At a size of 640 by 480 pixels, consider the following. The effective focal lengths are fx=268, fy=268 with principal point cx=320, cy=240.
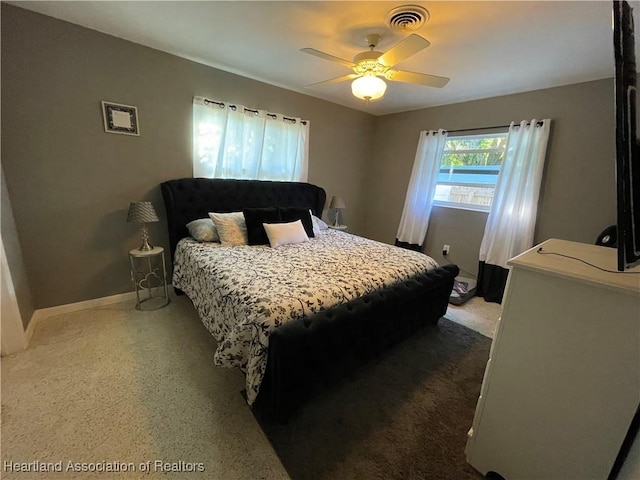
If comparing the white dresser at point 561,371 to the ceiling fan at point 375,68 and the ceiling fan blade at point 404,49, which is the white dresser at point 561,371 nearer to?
the ceiling fan blade at point 404,49

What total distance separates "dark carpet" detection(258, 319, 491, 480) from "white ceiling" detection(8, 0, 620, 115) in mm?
2480

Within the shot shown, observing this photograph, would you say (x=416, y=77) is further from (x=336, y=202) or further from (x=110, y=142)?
(x=110, y=142)

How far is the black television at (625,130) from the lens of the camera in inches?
32.3

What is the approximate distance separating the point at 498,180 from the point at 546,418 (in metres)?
2.92

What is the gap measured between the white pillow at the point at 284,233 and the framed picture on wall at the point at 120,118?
152 cm

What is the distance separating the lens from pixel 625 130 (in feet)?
2.71

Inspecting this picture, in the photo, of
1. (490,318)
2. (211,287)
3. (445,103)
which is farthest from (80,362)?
(445,103)

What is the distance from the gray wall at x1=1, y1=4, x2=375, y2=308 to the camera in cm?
209

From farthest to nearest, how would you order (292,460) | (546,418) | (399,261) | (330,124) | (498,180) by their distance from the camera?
(330,124)
(498,180)
(399,261)
(292,460)
(546,418)

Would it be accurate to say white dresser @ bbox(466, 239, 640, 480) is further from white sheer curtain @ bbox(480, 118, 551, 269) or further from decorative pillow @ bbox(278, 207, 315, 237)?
decorative pillow @ bbox(278, 207, 315, 237)

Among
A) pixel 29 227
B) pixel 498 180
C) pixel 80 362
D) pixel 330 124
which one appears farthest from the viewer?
pixel 330 124

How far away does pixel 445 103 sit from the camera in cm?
371

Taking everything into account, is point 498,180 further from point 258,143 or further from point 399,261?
point 258,143

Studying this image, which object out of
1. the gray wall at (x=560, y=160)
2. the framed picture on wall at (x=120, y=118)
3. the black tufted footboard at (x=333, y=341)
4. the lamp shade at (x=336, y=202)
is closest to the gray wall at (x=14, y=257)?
the framed picture on wall at (x=120, y=118)
